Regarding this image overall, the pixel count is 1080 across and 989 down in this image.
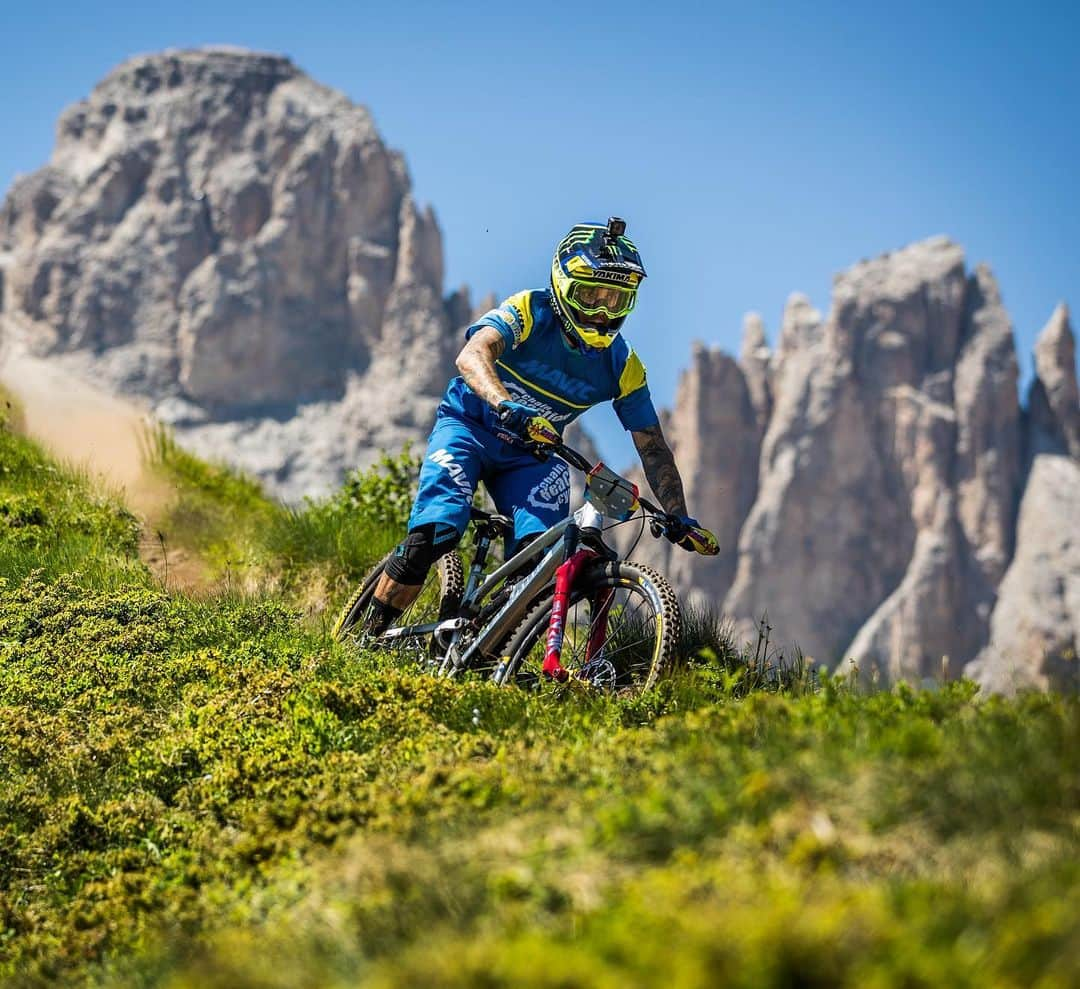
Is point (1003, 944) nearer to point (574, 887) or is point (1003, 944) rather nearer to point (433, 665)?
point (574, 887)

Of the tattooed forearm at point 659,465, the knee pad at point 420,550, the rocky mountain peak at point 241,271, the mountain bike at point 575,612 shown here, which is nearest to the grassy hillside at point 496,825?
the mountain bike at point 575,612

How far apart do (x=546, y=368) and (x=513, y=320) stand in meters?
0.37

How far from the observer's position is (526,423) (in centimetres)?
704

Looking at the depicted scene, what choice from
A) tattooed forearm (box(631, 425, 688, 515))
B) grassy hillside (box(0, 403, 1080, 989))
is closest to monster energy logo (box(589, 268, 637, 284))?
tattooed forearm (box(631, 425, 688, 515))

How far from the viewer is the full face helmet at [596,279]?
298 inches

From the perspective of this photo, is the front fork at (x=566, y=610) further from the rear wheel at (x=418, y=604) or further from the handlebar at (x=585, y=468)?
the rear wheel at (x=418, y=604)

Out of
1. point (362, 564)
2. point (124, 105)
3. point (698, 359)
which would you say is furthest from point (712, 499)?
point (362, 564)

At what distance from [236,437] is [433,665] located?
147 meters

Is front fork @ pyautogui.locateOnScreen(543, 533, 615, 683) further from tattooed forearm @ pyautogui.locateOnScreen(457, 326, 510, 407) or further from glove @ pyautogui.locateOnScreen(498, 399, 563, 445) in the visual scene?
tattooed forearm @ pyautogui.locateOnScreen(457, 326, 510, 407)

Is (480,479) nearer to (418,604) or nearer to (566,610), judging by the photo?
(418,604)

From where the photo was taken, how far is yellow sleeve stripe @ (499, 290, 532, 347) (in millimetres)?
7844

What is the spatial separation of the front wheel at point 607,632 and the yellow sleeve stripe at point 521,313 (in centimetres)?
150

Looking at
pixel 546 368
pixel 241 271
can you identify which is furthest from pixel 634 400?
pixel 241 271

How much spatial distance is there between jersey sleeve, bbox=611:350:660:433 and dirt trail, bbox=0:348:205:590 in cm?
333
